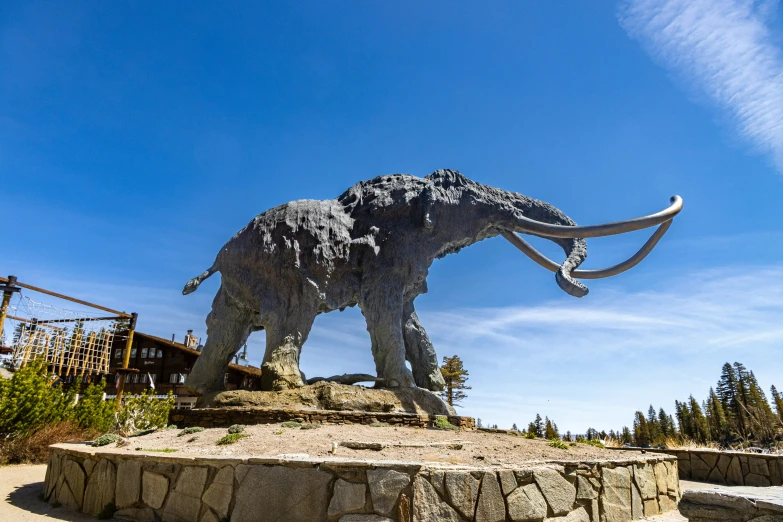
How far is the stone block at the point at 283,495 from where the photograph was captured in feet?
18.0

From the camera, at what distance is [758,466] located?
11.8 metres

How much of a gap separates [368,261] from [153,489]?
708 cm

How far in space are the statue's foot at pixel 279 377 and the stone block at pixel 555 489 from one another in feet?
19.9

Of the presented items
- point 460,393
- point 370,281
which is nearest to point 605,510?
point 370,281

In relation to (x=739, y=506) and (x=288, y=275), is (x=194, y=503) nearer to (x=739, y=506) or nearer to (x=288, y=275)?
(x=739, y=506)

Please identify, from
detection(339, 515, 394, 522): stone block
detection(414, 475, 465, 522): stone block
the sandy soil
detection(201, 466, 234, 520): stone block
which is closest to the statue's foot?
the sandy soil

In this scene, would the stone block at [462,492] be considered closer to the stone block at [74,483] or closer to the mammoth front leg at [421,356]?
the stone block at [74,483]

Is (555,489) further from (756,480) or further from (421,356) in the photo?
(756,480)

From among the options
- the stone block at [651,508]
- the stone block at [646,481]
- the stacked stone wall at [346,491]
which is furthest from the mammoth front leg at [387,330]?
the stacked stone wall at [346,491]

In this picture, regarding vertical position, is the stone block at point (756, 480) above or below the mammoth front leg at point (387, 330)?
below

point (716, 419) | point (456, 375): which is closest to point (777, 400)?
point (716, 419)

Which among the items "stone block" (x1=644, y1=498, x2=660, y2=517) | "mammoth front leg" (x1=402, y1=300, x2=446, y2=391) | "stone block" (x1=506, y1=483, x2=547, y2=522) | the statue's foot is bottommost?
"stone block" (x1=644, y1=498, x2=660, y2=517)

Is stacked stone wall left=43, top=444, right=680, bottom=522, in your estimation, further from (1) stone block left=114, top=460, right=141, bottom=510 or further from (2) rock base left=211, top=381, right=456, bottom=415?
(2) rock base left=211, top=381, right=456, bottom=415

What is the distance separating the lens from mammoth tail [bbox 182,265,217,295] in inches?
522
